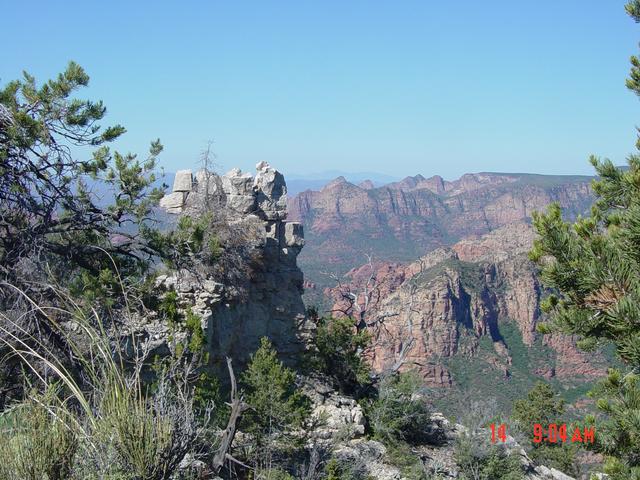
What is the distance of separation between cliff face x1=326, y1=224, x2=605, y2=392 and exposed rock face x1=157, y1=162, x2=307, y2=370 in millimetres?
52464

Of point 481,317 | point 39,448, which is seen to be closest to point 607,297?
point 39,448

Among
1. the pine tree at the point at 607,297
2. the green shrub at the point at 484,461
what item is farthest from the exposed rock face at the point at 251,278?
the pine tree at the point at 607,297

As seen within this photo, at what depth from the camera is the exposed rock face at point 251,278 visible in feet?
43.2

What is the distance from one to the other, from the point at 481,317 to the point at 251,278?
87580mm

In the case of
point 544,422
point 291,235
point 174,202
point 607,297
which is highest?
point 174,202

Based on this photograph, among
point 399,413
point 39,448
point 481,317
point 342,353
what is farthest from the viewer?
point 481,317

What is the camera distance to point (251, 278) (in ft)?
50.6

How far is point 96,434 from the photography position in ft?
10.6

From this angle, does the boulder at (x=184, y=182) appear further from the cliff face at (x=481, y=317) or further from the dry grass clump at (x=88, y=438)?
the cliff face at (x=481, y=317)

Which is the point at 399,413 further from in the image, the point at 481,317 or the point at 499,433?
the point at 481,317

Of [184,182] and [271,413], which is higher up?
[184,182]

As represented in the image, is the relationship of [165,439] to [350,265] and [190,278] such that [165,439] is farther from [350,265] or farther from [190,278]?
[350,265]

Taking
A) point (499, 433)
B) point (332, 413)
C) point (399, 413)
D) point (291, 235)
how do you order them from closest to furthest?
point (332, 413), point (499, 433), point (399, 413), point (291, 235)

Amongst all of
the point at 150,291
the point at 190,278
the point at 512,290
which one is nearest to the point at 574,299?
the point at 150,291
